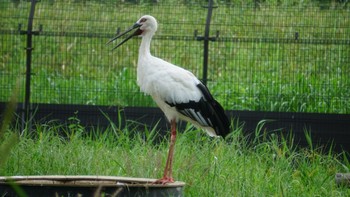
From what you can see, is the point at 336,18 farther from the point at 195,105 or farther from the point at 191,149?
the point at 195,105

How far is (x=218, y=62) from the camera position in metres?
12.1

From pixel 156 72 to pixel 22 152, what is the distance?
1528 mm

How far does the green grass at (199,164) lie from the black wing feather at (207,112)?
0.33m

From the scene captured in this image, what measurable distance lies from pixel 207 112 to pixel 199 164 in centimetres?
58

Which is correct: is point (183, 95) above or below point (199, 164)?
above

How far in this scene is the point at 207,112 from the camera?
243 inches

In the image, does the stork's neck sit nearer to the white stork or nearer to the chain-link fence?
the white stork

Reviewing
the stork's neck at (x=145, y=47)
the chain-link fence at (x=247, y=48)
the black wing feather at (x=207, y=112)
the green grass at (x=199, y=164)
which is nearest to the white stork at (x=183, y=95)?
the black wing feather at (x=207, y=112)

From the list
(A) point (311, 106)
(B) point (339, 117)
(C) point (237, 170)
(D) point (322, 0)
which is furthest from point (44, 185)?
(D) point (322, 0)

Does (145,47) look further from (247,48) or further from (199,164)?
(247,48)

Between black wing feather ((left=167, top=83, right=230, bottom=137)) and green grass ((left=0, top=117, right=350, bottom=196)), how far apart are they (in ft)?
1.08

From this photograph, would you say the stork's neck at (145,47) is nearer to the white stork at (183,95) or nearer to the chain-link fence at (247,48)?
the white stork at (183,95)

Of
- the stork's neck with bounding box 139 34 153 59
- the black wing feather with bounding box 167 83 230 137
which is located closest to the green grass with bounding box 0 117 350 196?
the black wing feather with bounding box 167 83 230 137

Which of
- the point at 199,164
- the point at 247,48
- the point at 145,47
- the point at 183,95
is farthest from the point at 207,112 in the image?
the point at 247,48
